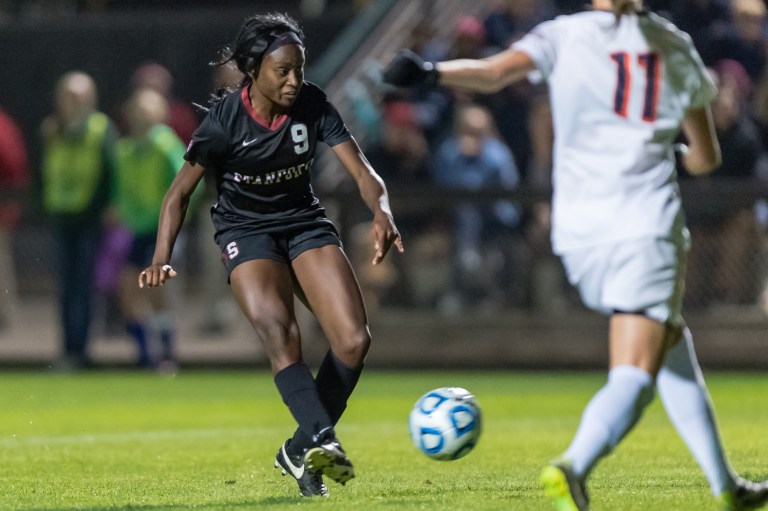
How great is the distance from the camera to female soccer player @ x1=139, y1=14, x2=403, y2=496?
701 centimetres

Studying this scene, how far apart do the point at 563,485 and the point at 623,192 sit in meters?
1.03

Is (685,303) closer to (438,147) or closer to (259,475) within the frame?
(438,147)

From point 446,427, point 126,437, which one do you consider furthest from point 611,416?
point 126,437

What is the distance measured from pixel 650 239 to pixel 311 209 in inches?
87.3

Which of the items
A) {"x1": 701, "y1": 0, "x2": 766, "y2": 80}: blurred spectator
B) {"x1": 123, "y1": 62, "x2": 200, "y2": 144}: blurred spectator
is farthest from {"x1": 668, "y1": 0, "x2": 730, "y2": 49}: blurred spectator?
{"x1": 123, "y1": 62, "x2": 200, "y2": 144}: blurred spectator

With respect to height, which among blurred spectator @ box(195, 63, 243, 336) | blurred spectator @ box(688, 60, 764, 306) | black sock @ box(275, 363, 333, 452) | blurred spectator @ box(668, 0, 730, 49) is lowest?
blurred spectator @ box(195, 63, 243, 336)

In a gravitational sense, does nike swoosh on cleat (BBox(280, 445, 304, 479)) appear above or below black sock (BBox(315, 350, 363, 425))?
below

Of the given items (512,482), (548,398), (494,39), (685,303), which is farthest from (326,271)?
(494,39)

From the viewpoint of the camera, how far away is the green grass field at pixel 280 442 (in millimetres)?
6922

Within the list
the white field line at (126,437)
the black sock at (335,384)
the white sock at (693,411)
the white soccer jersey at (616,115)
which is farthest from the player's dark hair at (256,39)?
the white field line at (126,437)

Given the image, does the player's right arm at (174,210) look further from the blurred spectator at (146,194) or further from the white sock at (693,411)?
the blurred spectator at (146,194)

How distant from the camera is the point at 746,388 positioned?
13.9m

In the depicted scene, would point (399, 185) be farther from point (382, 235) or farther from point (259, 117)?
point (382, 235)

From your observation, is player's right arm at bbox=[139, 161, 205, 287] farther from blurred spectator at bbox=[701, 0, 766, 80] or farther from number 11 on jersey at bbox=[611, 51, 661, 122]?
blurred spectator at bbox=[701, 0, 766, 80]
